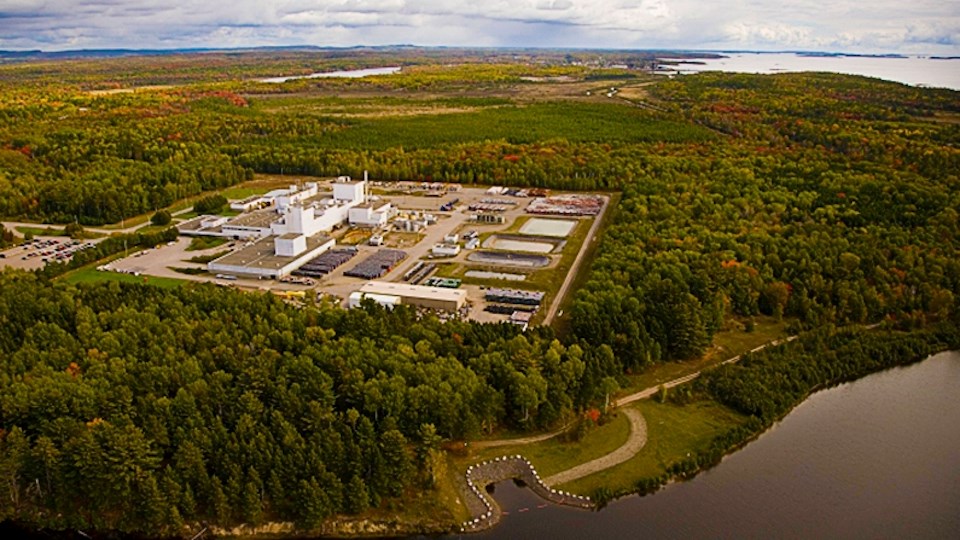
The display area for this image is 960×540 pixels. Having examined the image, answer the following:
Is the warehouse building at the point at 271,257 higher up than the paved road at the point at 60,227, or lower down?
lower down

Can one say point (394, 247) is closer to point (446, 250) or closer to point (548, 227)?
point (446, 250)

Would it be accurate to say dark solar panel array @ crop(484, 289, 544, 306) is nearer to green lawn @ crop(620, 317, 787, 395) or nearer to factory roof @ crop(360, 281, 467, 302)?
factory roof @ crop(360, 281, 467, 302)

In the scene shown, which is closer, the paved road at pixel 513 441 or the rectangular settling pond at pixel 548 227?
the paved road at pixel 513 441

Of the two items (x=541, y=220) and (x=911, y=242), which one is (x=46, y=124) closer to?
(x=541, y=220)

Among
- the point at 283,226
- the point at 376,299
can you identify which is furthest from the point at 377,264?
the point at 283,226

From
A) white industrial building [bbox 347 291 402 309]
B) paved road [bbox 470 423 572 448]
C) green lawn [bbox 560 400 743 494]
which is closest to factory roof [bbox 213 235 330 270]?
white industrial building [bbox 347 291 402 309]

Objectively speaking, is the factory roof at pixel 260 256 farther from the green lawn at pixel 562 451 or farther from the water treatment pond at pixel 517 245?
the green lawn at pixel 562 451

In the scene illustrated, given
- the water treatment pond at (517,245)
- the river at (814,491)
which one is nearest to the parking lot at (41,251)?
the water treatment pond at (517,245)
